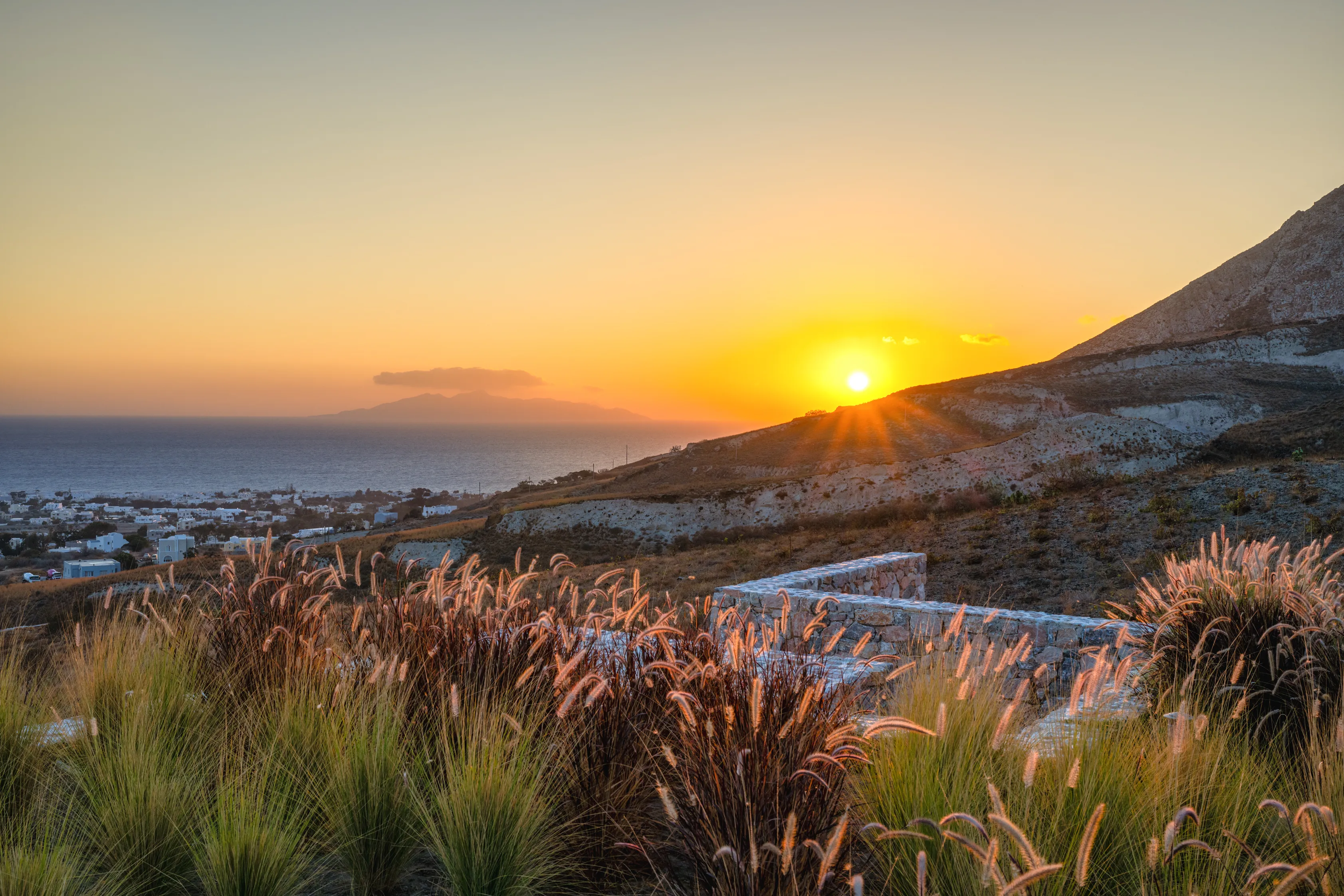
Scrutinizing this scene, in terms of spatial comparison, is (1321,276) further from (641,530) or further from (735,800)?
(735,800)

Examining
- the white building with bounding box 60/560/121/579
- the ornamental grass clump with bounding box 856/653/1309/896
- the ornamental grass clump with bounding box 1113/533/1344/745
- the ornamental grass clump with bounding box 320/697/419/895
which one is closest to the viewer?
the ornamental grass clump with bounding box 856/653/1309/896

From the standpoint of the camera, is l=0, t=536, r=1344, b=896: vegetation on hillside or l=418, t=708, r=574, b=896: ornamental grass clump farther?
l=418, t=708, r=574, b=896: ornamental grass clump

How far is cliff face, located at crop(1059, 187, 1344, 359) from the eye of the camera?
6303cm

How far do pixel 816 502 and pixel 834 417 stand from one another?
26.2 metres

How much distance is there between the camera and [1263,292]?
66.8 meters

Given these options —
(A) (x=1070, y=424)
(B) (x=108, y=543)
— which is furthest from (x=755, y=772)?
(B) (x=108, y=543)

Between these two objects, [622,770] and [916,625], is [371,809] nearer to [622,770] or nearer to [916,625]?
[622,770]

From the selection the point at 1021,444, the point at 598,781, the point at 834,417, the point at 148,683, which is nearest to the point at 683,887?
the point at 598,781

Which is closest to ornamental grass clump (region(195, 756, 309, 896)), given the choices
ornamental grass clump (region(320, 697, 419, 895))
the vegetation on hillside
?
the vegetation on hillside

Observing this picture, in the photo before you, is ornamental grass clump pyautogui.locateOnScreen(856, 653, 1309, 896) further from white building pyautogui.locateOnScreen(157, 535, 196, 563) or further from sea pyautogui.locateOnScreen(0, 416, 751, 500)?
sea pyautogui.locateOnScreen(0, 416, 751, 500)

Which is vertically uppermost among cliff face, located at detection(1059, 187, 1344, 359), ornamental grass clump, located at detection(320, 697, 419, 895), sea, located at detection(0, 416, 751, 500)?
cliff face, located at detection(1059, 187, 1344, 359)

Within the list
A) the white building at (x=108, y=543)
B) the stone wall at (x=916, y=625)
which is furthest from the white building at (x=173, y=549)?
the stone wall at (x=916, y=625)

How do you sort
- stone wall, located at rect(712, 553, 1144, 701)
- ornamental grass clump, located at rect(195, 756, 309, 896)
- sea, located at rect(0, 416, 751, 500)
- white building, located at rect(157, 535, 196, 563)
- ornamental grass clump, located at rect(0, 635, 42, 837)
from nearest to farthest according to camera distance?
ornamental grass clump, located at rect(195, 756, 309, 896)
ornamental grass clump, located at rect(0, 635, 42, 837)
stone wall, located at rect(712, 553, 1144, 701)
white building, located at rect(157, 535, 196, 563)
sea, located at rect(0, 416, 751, 500)

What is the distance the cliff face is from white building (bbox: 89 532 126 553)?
61.3 m
